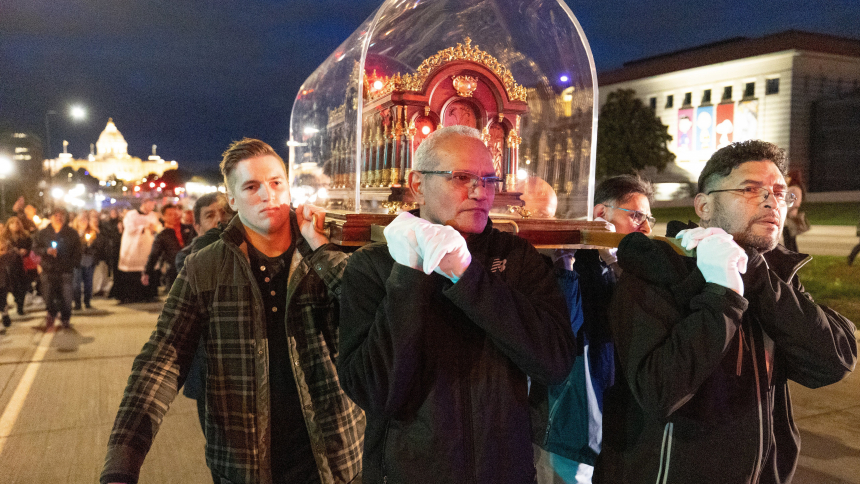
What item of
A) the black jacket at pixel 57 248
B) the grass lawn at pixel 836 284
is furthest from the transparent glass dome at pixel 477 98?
the grass lawn at pixel 836 284

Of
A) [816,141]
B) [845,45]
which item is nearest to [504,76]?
[816,141]

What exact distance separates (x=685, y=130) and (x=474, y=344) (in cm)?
5756

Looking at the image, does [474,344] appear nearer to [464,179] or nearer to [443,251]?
[443,251]

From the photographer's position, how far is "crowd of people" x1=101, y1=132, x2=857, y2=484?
1.76 meters

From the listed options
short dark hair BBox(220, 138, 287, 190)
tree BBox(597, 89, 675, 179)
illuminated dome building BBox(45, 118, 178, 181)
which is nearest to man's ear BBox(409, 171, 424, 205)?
short dark hair BBox(220, 138, 287, 190)

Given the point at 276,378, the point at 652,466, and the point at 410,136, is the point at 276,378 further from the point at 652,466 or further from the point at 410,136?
the point at 410,136

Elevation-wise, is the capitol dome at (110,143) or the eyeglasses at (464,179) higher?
the capitol dome at (110,143)

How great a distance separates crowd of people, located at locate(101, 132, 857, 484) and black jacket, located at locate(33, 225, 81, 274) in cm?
842

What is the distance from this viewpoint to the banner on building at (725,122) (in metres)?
49.8

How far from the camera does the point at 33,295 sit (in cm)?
1341

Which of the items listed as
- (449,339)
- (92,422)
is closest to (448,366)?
(449,339)

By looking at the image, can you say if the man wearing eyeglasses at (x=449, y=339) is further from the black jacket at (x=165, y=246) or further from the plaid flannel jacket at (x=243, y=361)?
the black jacket at (x=165, y=246)

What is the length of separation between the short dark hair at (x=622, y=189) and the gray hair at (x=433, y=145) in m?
1.66

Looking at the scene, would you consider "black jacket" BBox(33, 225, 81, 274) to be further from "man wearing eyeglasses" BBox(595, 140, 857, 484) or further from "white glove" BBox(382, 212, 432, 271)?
"man wearing eyeglasses" BBox(595, 140, 857, 484)
